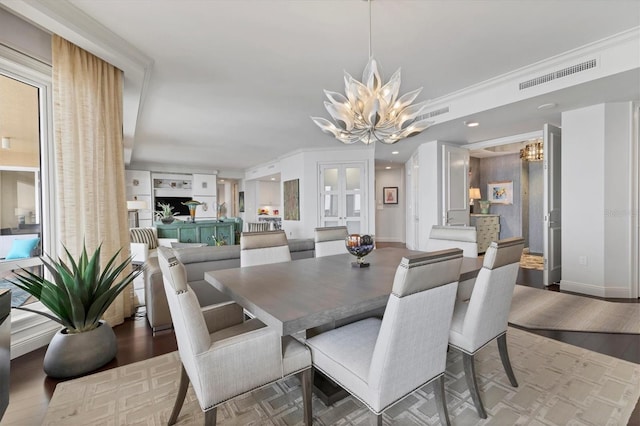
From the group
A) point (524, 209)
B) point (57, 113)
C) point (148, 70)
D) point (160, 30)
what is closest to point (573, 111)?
point (524, 209)

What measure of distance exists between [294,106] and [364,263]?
284cm

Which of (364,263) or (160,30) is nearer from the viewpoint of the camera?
(364,263)

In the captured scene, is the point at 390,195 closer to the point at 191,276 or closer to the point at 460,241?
the point at 460,241

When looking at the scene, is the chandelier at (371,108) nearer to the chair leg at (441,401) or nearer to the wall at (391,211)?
the chair leg at (441,401)

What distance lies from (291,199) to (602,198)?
5.79m

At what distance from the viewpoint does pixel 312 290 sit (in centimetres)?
150

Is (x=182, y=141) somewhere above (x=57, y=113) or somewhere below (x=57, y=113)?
above

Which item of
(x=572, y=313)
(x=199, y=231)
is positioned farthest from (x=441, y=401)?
(x=199, y=231)

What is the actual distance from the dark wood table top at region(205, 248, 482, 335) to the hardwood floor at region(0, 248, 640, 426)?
1138mm

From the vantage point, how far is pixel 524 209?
6.79 meters

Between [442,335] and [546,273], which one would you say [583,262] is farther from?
[442,335]

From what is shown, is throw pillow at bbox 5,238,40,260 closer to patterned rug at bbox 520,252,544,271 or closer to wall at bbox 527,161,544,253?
patterned rug at bbox 520,252,544,271

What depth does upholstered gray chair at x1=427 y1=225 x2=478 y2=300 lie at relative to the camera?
2.37m

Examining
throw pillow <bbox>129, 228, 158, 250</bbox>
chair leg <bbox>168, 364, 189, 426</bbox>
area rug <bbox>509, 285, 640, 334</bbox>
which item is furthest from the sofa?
area rug <bbox>509, 285, 640, 334</bbox>
